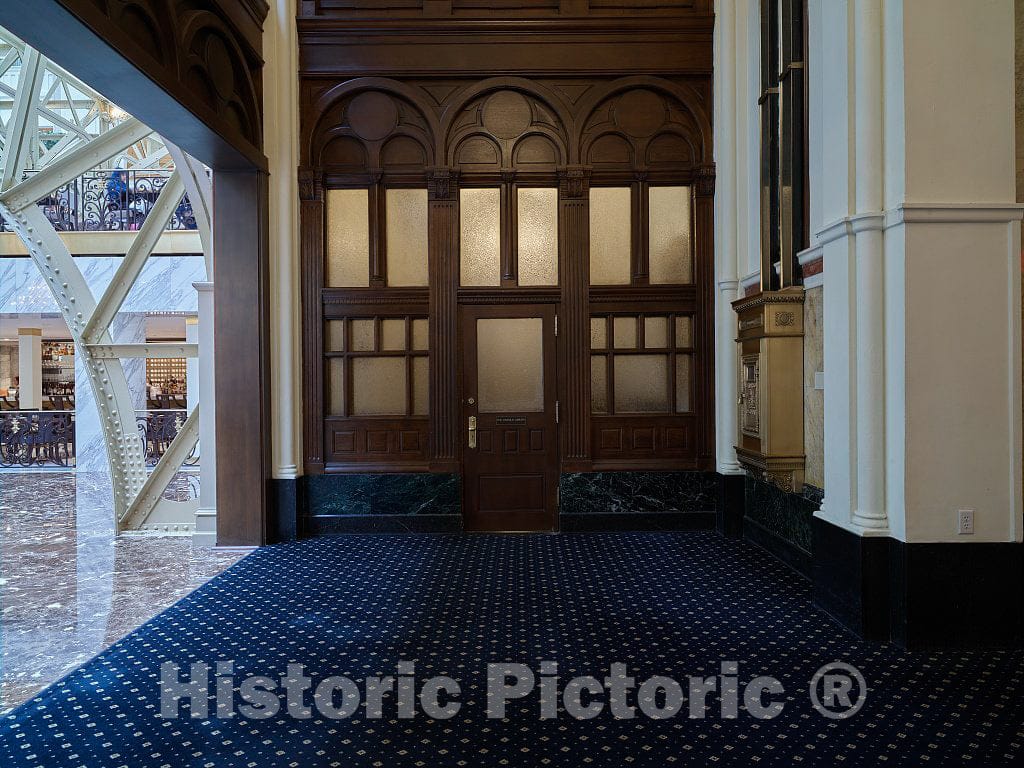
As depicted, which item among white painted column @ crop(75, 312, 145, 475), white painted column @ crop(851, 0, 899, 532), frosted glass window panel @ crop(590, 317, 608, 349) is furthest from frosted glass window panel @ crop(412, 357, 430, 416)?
white painted column @ crop(75, 312, 145, 475)

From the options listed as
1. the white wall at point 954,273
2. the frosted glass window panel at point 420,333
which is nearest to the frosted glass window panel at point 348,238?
the frosted glass window panel at point 420,333

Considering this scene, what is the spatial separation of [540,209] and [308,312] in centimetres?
251

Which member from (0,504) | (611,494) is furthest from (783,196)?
(0,504)

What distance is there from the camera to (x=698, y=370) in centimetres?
735

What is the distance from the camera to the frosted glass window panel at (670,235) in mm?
7438

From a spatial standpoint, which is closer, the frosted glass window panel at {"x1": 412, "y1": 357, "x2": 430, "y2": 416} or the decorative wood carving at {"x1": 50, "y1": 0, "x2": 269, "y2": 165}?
the decorative wood carving at {"x1": 50, "y1": 0, "x2": 269, "y2": 165}

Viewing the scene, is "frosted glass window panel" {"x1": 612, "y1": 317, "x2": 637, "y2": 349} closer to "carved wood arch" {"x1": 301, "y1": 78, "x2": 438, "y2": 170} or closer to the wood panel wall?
the wood panel wall

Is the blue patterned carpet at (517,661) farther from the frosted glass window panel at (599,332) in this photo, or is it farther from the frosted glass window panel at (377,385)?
the frosted glass window panel at (599,332)

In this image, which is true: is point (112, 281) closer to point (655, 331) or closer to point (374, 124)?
point (374, 124)

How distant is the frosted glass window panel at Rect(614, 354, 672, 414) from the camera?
7.43 meters

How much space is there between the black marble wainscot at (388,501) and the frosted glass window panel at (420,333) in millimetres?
1292

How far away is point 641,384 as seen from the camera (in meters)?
7.43

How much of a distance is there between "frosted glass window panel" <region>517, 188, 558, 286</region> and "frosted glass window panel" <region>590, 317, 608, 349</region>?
57cm

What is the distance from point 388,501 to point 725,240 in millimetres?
4084
